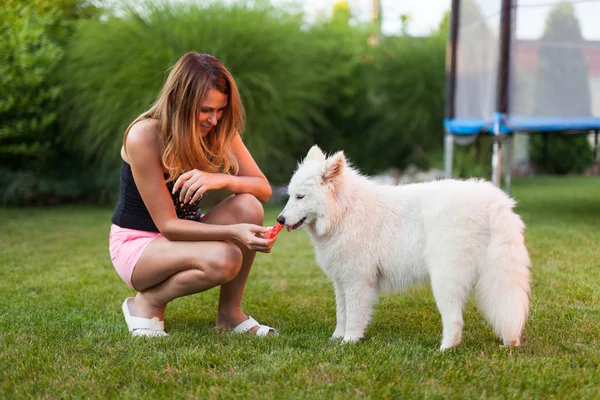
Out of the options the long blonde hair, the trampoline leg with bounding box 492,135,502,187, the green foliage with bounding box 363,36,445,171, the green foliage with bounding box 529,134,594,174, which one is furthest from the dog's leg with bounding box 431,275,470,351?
the green foliage with bounding box 529,134,594,174

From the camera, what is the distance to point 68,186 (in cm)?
1037

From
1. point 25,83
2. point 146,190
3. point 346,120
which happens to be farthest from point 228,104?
point 346,120

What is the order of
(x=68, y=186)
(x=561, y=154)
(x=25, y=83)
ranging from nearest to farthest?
(x=25, y=83) → (x=68, y=186) → (x=561, y=154)

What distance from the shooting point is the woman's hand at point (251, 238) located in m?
2.85

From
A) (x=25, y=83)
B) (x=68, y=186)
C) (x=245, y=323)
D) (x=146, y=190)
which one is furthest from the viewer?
(x=68, y=186)

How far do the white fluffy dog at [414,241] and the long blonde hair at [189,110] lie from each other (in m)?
0.46

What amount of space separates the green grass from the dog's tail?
0.15 metres

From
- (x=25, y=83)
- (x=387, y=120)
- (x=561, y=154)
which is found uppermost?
(x=25, y=83)

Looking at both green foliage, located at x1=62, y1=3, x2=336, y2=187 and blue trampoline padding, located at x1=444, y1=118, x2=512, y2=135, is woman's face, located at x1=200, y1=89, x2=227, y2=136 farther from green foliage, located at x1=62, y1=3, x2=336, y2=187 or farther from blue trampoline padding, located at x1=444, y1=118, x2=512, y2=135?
green foliage, located at x1=62, y1=3, x2=336, y2=187

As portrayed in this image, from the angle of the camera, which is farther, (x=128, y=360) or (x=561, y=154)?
(x=561, y=154)

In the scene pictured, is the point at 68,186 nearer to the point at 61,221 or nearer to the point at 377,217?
the point at 61,221

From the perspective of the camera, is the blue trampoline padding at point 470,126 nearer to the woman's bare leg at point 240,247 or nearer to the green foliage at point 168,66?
the green foliage at point 168,66

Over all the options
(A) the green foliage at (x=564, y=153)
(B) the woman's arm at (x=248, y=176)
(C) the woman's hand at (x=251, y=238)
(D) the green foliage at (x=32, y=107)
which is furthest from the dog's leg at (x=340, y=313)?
(A) the green foliage at (x=564, y=153)

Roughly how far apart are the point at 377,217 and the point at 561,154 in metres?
14.2
